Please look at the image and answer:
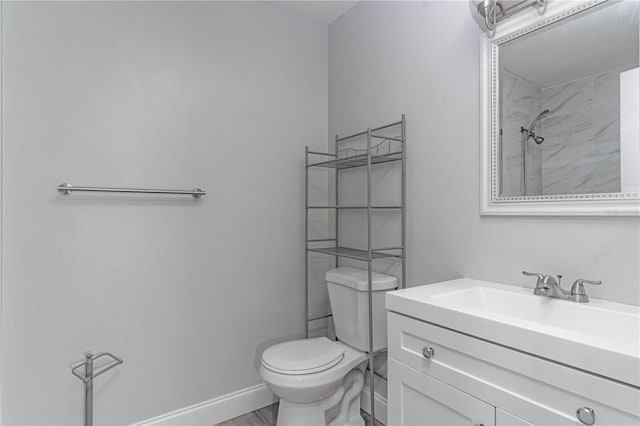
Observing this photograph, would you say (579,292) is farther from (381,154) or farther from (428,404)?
(381,154)

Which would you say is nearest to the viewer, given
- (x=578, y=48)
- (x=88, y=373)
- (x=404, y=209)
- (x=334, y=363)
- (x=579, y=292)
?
(x=579, y=292)

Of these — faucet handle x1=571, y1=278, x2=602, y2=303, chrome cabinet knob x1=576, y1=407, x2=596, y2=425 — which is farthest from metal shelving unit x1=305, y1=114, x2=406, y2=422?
chrome cabinet knob x1=576, y1=407, x2=596, y2=425

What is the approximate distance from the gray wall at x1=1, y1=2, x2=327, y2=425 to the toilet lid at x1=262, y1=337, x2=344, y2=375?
35cm

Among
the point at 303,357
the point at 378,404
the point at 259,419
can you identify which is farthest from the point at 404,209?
the point at 259,419

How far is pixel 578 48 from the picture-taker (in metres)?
1.20

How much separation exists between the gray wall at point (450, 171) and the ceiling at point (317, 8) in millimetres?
132

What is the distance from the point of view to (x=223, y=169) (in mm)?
1927

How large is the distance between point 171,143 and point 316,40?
47.9 inches

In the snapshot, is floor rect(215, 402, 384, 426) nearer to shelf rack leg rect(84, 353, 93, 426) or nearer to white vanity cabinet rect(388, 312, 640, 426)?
shelf rack leg rect(84, 353, 93, 426)

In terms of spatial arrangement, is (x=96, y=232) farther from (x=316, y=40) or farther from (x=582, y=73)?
(x=582, y=73)

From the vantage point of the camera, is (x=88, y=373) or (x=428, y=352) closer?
(x=428, y=352)

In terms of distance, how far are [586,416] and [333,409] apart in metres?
1.28

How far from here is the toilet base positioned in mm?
1635

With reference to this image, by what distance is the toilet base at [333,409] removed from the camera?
1.63 metres
